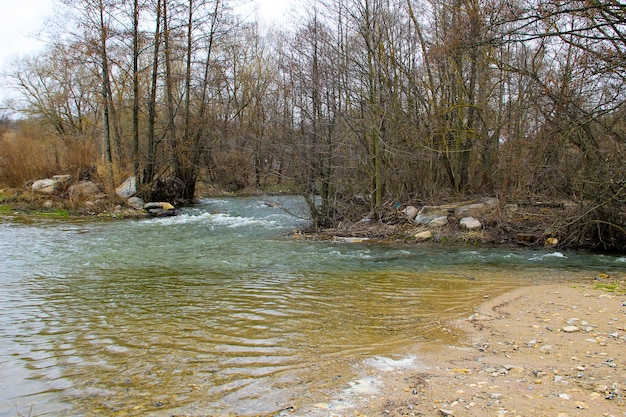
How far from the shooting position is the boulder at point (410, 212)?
15.1 meters

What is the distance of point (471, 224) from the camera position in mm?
13703

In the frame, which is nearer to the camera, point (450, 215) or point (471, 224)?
point (471, 224)

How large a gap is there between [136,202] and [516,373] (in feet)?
64.7

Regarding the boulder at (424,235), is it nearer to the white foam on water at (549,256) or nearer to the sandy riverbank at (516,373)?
the white foam on water at (549,256)

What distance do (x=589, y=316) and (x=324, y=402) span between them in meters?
4.06

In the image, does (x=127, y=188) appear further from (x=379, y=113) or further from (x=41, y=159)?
(x=379, y=113)

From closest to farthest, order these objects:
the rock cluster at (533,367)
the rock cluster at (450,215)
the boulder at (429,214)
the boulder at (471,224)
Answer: the rock cluster at (533,367), the boulder at (471,224), the rock cluster at (450,215), the boulder at (429,214)

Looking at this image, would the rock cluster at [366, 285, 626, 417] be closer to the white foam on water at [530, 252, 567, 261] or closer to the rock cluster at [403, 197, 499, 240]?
the white foam on water at [530, 252, 567, 261]

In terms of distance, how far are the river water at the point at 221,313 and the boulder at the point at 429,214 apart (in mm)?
1886

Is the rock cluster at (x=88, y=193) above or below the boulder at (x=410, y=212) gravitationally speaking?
above

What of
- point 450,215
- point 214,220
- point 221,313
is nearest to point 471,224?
point 450,215

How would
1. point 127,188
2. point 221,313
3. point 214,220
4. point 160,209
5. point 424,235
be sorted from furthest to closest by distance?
point 127,188
point 160,209
point 214,220
point 424,235
point 221,313

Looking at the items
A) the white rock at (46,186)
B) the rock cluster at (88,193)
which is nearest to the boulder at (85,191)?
the rock cluster at (88,193)

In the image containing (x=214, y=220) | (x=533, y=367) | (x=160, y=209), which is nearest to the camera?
(x=533, y=367)
